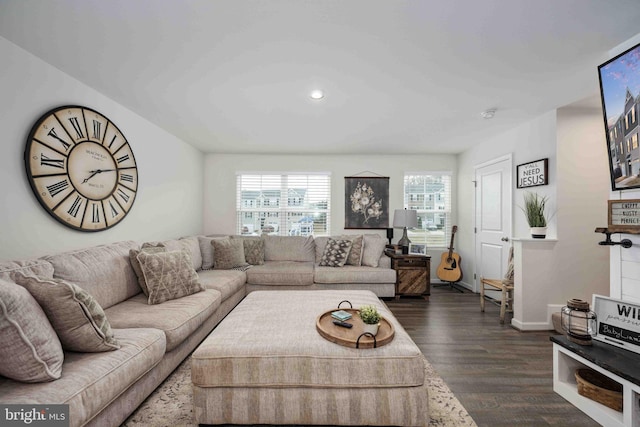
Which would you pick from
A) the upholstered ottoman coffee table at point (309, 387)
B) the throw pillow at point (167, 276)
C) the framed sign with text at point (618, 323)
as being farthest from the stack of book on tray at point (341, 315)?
the framed sign with text at point (618, 323)

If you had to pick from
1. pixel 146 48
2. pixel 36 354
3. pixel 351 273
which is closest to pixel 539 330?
pixel 351 273

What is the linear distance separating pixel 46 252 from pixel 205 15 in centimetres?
215

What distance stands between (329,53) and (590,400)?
279 centimetres

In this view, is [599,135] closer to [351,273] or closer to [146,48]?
[351,273]

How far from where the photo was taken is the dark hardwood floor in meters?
1.68

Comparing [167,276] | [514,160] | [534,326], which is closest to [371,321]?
[167,276]

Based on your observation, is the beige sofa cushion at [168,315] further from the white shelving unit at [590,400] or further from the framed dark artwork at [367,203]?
the framed dark artwork at [367,203]

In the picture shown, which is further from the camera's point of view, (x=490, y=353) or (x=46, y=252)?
(x=490, y=353)

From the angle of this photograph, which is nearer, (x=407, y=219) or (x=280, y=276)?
(x=280, y=276)

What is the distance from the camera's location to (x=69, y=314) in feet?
4.66

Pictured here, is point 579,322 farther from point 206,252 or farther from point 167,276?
point 206,252

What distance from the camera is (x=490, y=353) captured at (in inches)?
95.8

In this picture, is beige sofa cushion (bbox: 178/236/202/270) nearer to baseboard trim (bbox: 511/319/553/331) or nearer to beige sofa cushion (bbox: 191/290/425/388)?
beige sofa cushion (bbox: 191/290/425/388)

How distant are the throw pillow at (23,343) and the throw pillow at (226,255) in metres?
2.53
